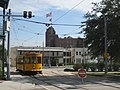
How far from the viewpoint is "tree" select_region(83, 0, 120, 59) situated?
1601 inches

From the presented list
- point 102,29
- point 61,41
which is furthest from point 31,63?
point 61,41

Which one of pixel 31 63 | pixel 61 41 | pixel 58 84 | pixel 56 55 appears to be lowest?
pixel 58 84

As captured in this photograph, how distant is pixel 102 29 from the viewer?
141ft

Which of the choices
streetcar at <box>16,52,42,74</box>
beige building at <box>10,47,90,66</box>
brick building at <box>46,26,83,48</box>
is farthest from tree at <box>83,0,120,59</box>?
brick building at <box>46,26,83,48</box>

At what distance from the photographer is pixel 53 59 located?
119750 mm

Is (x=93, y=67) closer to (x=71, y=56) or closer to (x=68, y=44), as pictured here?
(x=71, y=56)

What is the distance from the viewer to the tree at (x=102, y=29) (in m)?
40.7

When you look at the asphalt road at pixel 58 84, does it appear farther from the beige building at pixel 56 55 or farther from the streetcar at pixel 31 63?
the beige building at pixel 56 55

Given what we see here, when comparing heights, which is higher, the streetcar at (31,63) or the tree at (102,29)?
the tree at (102,29)

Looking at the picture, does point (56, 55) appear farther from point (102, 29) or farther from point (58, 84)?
point (58, 84)

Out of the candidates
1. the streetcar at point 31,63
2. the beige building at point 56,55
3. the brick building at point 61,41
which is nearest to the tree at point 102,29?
the streetcar at point 31,63

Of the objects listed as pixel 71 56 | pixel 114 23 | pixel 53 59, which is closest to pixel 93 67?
pixel 114 23

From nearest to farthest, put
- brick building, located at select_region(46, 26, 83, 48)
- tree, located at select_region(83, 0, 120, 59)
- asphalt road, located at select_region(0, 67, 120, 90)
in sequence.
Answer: asphalt road, located at select_region(0, 67, 120, 90), tree, located at select_region(83, 0, 120, 59), brick building, located at select_region(46, 26, 83, 48)

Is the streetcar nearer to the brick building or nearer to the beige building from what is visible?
the beige building
